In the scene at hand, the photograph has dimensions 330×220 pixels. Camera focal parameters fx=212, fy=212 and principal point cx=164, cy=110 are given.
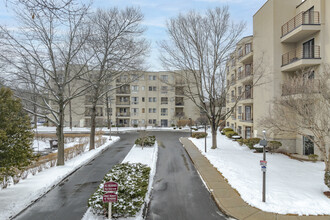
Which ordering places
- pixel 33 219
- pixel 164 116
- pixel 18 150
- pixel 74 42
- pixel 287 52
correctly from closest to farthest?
pixel 33 219 < pixel 18 150 < pixel 74 42 < pixel 287 52 < pixel 164 116

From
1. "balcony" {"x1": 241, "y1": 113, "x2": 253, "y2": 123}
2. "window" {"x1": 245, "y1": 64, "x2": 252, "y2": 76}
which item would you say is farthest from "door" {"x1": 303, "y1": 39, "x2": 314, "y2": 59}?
"balcony" {"x1": 241, "y1": 113, "x2": 253, "y2": 123}

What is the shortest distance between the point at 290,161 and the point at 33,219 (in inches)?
656

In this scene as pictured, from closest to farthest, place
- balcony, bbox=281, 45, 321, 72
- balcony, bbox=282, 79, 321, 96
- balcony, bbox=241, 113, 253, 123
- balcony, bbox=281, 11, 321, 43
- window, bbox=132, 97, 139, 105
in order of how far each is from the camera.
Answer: balcony, bbox=282, 79, 321, 96, balcony, bbox=281, 45, 321, 72, balcony, bbox=281, 11, 321, 43, balcony, bbox=241, 113, 253, 123, window, bbox=132, 97, 139, 105

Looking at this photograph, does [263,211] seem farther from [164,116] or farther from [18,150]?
[164,116]

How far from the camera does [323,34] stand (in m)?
16.0

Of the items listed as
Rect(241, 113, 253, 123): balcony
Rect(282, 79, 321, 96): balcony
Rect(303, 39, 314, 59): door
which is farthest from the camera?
Rect(241, 113, 253, 123): balcony

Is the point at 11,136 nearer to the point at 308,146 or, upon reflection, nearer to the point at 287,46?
the point at 308,146

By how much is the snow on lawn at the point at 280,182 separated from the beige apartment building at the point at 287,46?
2998 mm

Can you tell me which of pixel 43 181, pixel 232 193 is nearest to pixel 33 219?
pixel 43 181

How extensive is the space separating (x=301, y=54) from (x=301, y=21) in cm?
267

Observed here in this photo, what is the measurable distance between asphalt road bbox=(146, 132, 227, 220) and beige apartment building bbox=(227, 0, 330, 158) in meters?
6.74

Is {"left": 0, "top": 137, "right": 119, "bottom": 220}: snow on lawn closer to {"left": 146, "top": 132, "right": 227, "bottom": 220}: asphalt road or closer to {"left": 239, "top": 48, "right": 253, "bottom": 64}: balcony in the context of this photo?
{"left": 146, "top": 132, "right": 227, "bottom": 220}: asphalt road

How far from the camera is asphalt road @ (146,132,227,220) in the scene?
8.03 meters

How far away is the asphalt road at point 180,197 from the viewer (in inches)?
316
